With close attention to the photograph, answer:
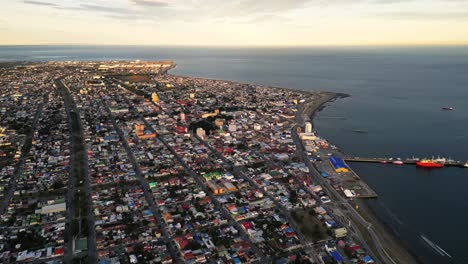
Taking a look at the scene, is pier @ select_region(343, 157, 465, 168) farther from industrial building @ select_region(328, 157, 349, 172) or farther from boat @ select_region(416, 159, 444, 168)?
industrial building @ select_region(328, 157, 349, 172)

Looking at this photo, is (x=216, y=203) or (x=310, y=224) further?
(x=216, y=203)

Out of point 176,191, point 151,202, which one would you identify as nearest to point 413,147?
point 176,191

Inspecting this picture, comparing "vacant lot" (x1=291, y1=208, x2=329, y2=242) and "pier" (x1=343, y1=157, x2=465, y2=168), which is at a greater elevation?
"pier" (x1=343, y1=157, x2=465, y2=168)

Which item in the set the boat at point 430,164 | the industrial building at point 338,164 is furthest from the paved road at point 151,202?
the boat at point 430,164

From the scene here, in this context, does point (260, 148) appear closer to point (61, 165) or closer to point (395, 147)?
point (395, 147)

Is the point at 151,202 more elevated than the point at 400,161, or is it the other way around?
the point at 151,202

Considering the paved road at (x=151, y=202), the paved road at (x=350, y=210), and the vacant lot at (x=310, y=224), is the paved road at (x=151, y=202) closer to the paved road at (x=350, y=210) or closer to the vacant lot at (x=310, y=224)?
the vacant lot at (x=310, y=224)

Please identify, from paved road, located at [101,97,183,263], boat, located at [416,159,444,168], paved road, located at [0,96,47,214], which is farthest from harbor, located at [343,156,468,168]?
paved road, located at [0,96,47,214]

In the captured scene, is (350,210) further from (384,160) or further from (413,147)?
(413,147)

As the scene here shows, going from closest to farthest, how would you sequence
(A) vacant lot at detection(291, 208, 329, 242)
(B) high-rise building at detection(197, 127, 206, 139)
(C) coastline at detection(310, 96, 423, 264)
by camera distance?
(C) coastline at detection(310, 96, 423, 264) → (A) vacant lot at detection(291, 208, 329, 242) → (B) high-rise building at detection(197, 127, 206, 139)
